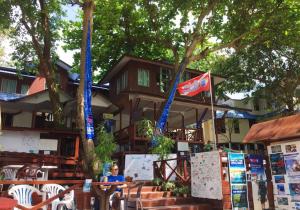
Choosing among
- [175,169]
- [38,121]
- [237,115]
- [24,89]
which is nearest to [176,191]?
[175,169]

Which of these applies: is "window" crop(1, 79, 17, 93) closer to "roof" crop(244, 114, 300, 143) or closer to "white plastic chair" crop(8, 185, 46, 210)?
"white plastic chair" crop(8, 185, 46, 210)

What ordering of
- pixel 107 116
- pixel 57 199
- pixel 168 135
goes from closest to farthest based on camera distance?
1. pixel 57 199
2. pixel 168 135
3. pixel 107 116

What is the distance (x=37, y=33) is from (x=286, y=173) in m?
13.8

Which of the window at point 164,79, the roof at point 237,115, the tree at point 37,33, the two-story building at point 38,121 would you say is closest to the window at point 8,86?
the two-story building at point 38,121

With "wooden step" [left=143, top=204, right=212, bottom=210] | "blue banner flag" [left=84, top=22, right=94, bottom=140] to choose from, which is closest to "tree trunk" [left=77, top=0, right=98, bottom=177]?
"blue banner flag" [left=84, top=22, right=94, bottom=140]

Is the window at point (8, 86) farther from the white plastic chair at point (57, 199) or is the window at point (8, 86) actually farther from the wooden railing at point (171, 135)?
the white plastic chair at point (57, 199)

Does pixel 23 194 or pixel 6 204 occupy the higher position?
pixel 6 204

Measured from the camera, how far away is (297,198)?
808 cm

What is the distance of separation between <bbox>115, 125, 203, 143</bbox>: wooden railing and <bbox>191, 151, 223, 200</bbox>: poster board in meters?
7.18

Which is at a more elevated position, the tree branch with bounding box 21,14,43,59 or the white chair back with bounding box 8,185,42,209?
the tree branch with bounding box 21,14,43,59

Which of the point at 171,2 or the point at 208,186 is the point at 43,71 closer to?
the point at 171,2

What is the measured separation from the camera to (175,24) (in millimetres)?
20172

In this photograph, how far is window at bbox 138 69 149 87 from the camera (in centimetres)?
2098

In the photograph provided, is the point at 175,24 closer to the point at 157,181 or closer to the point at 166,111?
the point at 166,111
